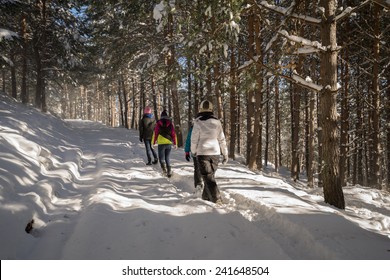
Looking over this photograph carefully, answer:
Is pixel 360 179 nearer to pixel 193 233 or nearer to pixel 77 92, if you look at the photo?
pixel 193 233

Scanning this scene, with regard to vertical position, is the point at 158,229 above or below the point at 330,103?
below

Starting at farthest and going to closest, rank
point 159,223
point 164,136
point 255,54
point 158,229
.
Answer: point 255,54 < point 164,136 < point 159,223 < point 158,229

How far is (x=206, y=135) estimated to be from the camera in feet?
18.2

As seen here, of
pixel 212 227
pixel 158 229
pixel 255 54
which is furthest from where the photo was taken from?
pixel 255 54

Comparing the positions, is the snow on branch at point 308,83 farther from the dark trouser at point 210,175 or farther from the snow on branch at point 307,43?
the dark trouser at point 210,175

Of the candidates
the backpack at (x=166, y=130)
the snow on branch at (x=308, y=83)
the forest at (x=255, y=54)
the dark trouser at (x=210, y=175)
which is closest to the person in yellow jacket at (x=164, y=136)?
the backpack at (x=166, y=130)

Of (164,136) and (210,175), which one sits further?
(164,136)

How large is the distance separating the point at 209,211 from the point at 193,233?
0.96m

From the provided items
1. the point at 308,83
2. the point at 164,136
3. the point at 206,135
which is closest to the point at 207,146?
the point at 206,135

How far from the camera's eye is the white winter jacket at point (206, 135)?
5547 mm

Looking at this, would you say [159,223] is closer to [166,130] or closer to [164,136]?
[164,136]

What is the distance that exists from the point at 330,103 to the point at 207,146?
9.29 ft
